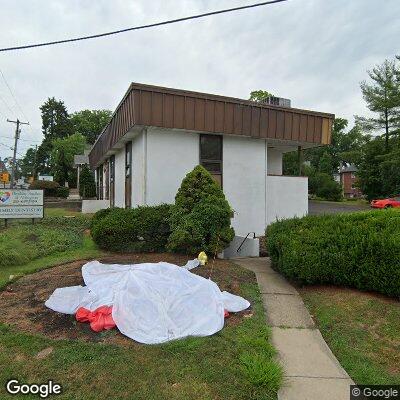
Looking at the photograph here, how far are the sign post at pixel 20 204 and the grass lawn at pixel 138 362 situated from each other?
717 centimetres

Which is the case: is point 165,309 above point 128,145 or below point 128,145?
below

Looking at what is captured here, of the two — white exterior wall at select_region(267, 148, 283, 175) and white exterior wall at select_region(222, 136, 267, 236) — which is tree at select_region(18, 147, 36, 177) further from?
white exterior wall at select_region(222, 136, 267, 236)

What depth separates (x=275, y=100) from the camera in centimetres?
1177

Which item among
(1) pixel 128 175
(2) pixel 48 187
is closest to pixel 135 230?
(1) pixel 128 175

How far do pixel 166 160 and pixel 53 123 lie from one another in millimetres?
61195

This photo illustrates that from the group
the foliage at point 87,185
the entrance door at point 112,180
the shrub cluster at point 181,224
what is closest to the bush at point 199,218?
the shrub cluster at point 181,224

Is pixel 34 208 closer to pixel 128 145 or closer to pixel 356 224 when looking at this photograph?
pixel 128 145

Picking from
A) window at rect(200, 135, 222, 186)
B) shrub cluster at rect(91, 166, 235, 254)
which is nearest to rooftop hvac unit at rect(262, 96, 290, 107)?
window at rect(200, 135, 222, 186)

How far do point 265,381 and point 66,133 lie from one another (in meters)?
64.6

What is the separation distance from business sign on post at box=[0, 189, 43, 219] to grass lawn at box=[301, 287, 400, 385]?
9.07 m

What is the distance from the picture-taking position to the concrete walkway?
116 inches

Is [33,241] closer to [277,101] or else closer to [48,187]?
[277,101]

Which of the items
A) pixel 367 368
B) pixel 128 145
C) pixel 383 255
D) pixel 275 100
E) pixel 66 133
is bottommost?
pixel 367 368

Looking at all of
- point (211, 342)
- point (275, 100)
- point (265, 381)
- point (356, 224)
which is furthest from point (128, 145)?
point (265, 381)
